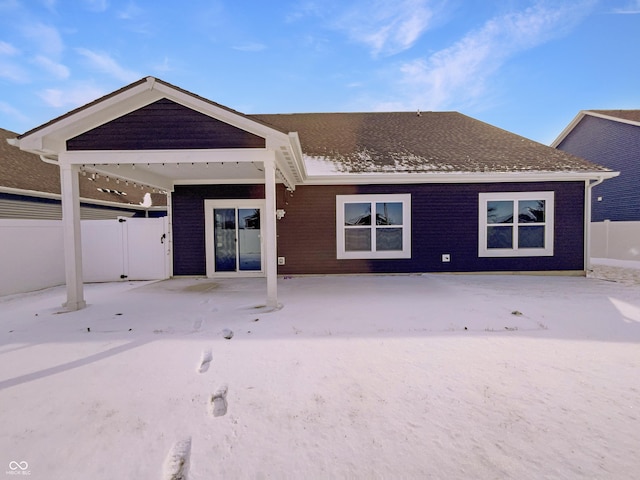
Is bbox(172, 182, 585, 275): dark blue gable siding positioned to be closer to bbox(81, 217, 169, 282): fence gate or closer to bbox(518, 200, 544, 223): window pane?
bbox(518, 200, 544, 223): window pane

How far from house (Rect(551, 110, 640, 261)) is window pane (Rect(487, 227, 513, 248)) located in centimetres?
929

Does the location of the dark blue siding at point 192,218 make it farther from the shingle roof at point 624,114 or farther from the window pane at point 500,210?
the shingle roof at point 624,114

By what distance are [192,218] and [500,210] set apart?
8.83m

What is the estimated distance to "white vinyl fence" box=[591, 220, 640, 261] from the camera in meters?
13.7

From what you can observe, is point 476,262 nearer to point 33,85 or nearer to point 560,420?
point 560,420

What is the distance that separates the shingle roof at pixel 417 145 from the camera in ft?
29.4

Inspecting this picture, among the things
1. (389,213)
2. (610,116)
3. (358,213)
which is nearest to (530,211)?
(389,213)

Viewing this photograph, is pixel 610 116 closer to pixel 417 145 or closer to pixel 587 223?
pixel 587 223

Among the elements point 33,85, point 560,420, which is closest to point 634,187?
point 560,420

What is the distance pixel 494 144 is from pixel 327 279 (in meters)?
7.22

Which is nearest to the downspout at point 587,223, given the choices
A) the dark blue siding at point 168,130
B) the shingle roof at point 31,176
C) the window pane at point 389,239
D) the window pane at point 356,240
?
the window pane at point 389,239

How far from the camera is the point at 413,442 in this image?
208cm

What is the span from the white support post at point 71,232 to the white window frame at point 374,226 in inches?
232

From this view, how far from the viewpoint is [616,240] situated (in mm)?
14320
